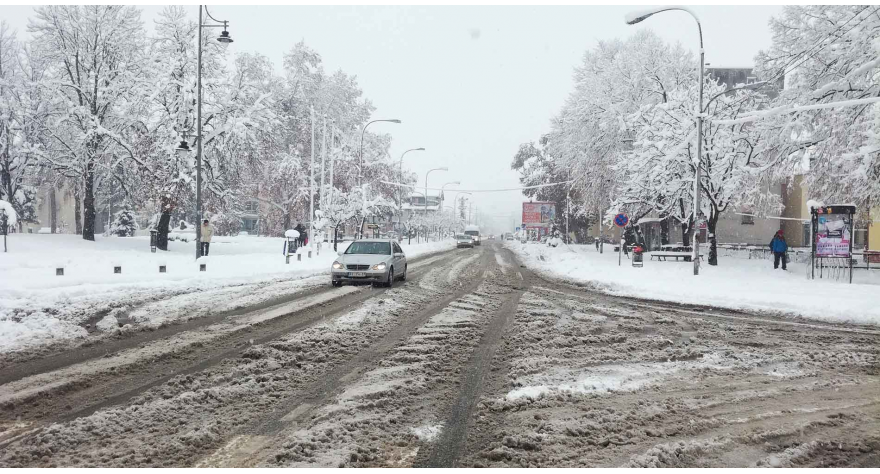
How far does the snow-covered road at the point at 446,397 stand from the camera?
4.30m

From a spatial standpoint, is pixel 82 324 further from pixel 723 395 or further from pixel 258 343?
pixel 723 395

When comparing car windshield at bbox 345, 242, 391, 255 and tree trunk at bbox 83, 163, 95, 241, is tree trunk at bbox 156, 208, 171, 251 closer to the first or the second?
tree trunk at bbox 83, 163, 95, 241

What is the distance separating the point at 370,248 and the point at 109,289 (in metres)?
7.45

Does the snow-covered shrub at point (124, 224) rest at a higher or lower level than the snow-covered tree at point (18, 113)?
Result: lower

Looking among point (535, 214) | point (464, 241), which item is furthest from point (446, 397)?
point (535, 214)

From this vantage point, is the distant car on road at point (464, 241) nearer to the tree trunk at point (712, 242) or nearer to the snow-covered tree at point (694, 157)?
the snow-covered tree at point (694, 157)

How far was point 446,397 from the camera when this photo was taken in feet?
18.7

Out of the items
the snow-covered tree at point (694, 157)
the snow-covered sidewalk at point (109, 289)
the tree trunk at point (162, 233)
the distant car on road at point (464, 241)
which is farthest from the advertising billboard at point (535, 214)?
the snow-covered sidewalk at point (109, 289)

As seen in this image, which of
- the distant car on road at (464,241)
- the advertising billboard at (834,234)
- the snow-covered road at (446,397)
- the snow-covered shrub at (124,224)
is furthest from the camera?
the distant car on road at (464,241)

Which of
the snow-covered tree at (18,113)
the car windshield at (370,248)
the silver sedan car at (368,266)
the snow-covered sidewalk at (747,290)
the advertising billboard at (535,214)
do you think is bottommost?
the snow-covered sidewalk at (747,290)

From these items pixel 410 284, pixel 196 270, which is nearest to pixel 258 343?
pixel 410 284

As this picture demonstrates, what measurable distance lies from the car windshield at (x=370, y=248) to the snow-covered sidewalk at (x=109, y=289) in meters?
1.34

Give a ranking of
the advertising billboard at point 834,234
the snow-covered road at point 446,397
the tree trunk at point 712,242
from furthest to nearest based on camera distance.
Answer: the tree trunk at point 712,242 → the advertising billboard at point 834,234 → the snow-covered road at point 446,397
